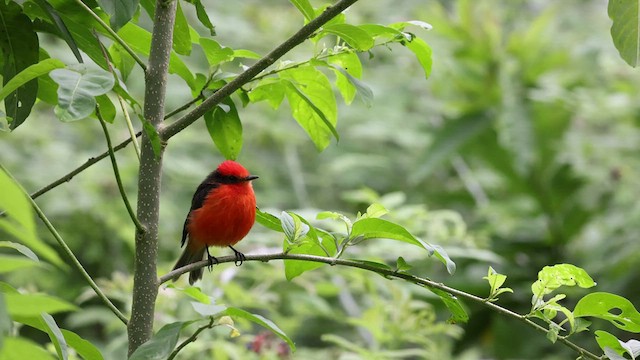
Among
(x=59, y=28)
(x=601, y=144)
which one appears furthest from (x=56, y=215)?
(x=59, y=28)

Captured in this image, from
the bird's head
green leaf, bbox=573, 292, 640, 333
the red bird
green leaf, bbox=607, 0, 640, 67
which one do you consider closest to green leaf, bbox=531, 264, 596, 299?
green leaf, bbox=573, 292, 640, 333

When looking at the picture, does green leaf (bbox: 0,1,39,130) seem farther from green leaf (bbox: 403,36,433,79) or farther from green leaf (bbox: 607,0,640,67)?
green leaf (bbox: 607,0,640,67)

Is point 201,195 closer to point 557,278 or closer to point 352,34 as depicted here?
point 352,34

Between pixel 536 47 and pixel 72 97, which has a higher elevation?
pixel 536 47

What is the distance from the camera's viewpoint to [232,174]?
3.06 meters

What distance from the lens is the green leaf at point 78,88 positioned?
3.80 feet

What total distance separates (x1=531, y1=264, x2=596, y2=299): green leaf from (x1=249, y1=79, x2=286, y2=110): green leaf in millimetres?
648

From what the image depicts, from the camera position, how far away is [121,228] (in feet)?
16.9

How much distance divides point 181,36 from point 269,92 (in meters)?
0.22

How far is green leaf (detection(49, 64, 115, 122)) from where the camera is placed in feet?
3.80

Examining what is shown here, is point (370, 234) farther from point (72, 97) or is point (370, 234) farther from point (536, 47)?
point (536, 47)

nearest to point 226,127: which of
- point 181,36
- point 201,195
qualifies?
point 181,36

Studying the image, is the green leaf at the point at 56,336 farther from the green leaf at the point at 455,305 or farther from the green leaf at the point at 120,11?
the green leaf at the point at 455,305

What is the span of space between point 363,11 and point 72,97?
651cm
